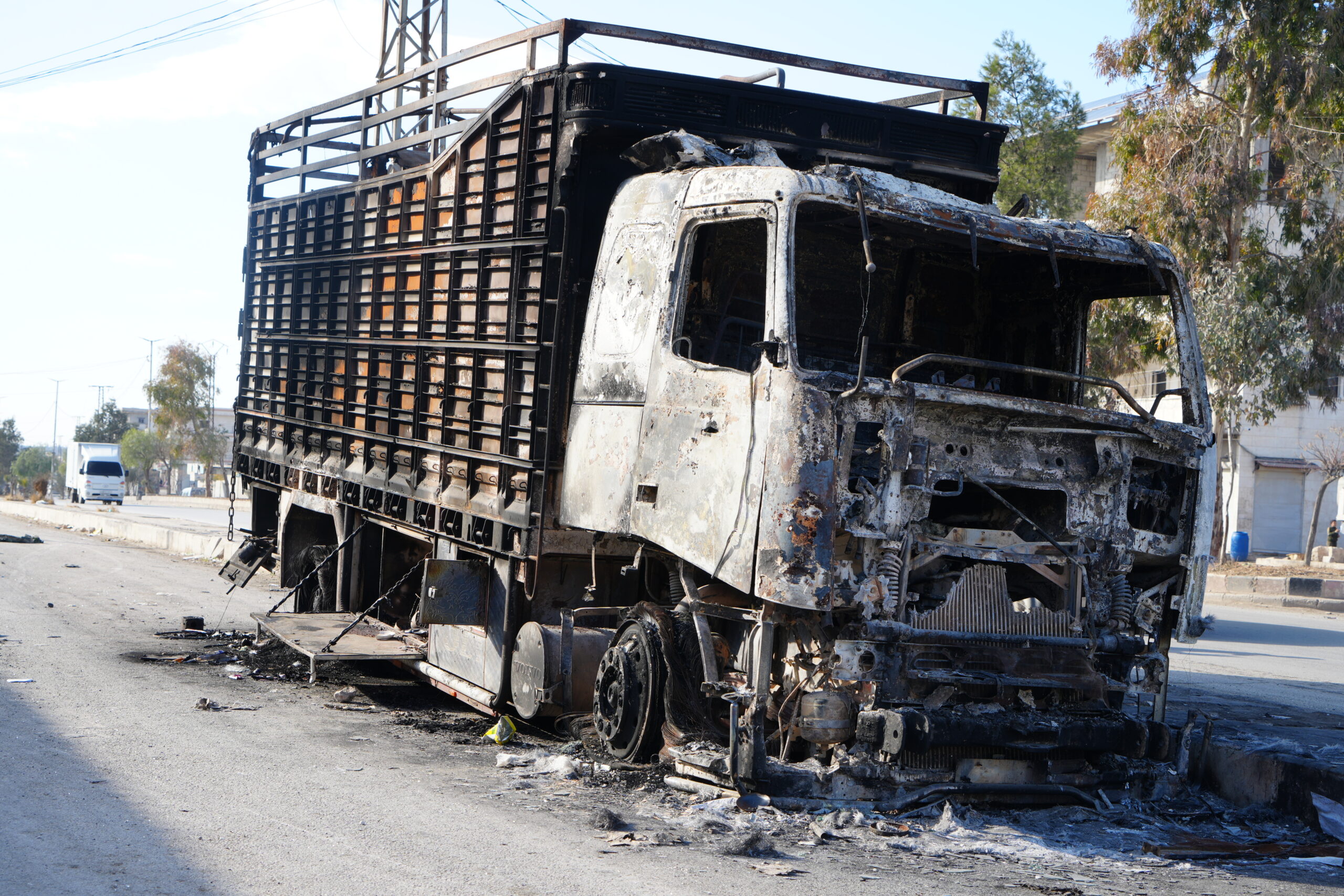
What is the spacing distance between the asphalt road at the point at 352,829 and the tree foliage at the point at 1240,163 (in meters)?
17.2

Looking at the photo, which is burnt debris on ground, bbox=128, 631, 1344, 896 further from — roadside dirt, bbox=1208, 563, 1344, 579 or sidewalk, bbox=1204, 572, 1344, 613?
roadside dirt, bbox=1208, 563, 1344, 579

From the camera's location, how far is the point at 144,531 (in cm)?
2458

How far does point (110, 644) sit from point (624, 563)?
5490 mm

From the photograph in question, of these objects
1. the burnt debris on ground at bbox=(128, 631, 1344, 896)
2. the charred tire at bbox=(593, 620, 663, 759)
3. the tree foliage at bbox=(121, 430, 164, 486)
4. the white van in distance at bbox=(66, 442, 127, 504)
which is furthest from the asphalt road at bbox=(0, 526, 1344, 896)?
the tree foliage at bbox=(121, 430, 164, 486)

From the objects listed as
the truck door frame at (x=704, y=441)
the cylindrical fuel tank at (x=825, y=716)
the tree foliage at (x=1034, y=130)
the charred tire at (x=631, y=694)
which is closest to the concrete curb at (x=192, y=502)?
the tree foliage at (x=1034, y=130)

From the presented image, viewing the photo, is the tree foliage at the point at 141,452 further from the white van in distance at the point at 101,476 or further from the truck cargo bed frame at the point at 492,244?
the truck cargo bed frame at the point at 492,244

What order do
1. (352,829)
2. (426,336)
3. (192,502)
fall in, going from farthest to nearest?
(192,502), (426,336), (352,829)

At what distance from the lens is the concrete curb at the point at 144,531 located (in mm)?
21031

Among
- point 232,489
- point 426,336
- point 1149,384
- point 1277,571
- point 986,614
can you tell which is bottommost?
point 1277,571

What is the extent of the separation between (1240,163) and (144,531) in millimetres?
20927

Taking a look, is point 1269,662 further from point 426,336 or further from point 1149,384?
point 1149,384

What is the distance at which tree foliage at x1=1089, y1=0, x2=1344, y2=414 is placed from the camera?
1948cm

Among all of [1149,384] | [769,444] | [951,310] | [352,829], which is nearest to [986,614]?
[769,444]

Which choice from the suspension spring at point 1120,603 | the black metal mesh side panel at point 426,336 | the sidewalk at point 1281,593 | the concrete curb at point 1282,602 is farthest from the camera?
the sidewalk at point 1281,593
